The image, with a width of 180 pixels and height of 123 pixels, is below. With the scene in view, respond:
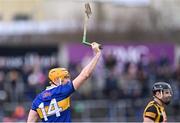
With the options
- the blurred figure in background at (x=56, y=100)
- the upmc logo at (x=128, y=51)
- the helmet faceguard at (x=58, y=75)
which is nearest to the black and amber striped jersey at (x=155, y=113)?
the blurred figure in background at (x=56, y=100)

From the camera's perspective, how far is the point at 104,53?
32.3m

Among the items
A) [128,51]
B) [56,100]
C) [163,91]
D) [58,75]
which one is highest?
[58,75]

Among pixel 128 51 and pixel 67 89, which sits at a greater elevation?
pixel 67 89

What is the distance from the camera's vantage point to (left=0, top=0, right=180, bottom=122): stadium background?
27000 millimetres

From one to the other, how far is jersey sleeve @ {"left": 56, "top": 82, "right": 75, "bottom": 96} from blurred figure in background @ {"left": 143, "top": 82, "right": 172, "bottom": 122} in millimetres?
1127

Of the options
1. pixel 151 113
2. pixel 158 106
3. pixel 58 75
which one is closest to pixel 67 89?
pixel 58 75

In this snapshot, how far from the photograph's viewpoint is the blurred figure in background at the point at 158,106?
527 inches

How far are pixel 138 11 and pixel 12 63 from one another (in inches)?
313

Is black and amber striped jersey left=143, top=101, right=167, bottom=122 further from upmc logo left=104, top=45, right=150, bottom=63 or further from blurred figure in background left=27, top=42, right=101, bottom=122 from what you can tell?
upmc logo left=104, top=45, right=150, bottom=63

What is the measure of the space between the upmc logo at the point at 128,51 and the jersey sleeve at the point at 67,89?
1927cm

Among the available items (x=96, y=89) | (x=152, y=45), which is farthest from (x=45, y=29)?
(x=96, y=89)

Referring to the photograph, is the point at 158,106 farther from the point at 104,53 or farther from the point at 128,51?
the point at 128,51

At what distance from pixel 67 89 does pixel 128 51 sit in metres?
21.1

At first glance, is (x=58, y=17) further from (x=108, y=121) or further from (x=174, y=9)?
(x=108, y=121)
